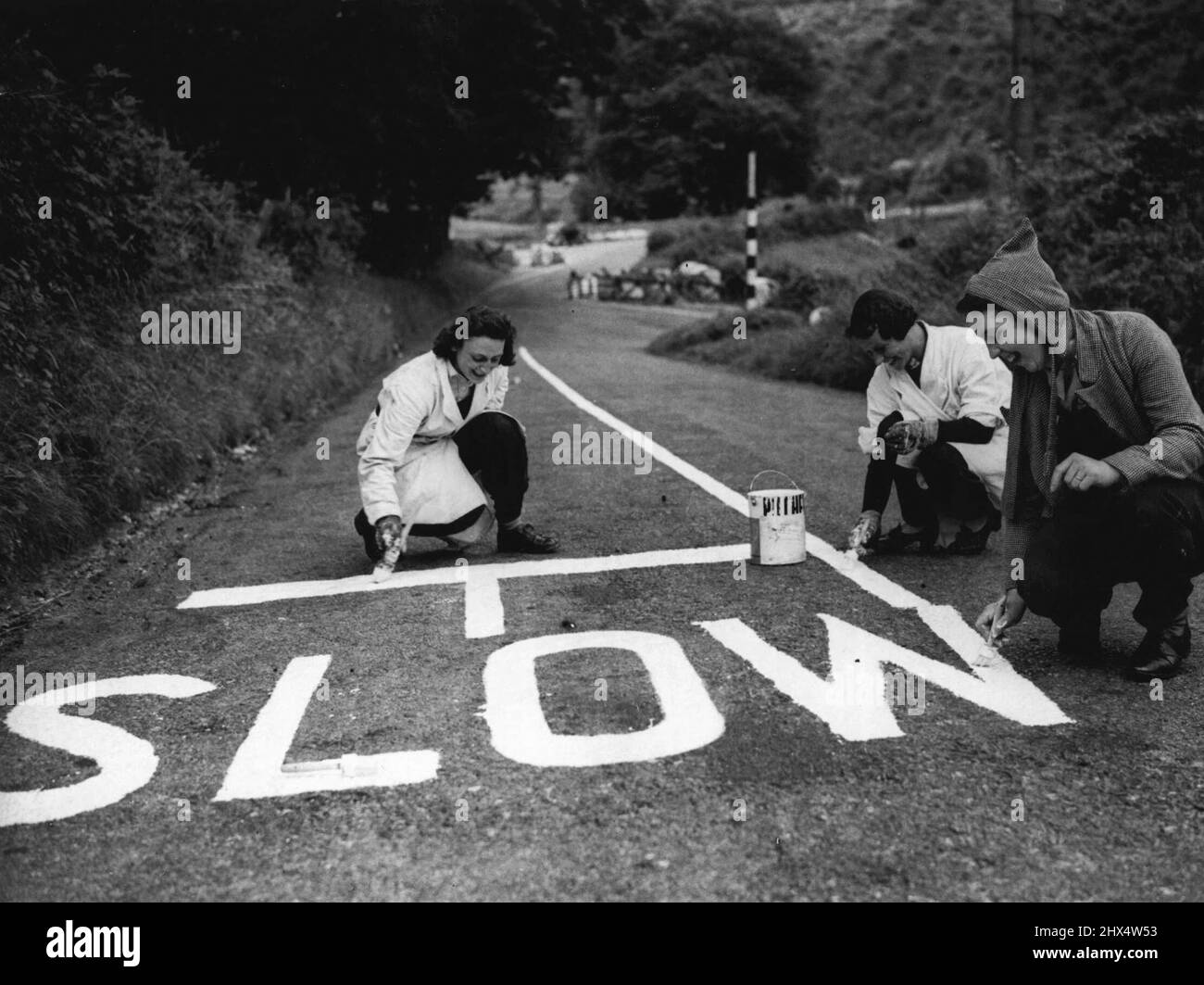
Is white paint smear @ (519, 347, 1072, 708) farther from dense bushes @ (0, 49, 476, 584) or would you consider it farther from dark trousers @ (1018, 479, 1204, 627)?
dense bushes @ (0, 49, 476, 584)

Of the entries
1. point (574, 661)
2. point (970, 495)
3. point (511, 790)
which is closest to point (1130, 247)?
point (970, 495)

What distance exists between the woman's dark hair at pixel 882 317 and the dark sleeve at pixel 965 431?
50 cm

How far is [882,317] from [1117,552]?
1.98 meters

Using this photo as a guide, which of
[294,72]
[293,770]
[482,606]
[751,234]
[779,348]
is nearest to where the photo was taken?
[293,770]

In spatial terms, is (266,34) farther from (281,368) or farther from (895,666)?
(895,666)

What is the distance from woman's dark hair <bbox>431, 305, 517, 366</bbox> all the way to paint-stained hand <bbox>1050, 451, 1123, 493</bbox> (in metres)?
2.72

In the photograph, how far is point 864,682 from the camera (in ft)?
14.7

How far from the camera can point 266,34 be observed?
628 inches

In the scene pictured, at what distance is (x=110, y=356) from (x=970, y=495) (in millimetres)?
6045

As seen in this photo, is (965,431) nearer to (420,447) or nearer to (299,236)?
(420,447)

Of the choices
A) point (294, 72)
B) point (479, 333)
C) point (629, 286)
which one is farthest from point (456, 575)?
point (629, 286)

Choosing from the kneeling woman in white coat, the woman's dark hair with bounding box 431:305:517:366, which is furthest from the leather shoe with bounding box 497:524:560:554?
the woman's dark hair with bounding box 431:305:517:366

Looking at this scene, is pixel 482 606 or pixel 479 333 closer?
pixel 482 606

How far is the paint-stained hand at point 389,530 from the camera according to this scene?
20.0ft
